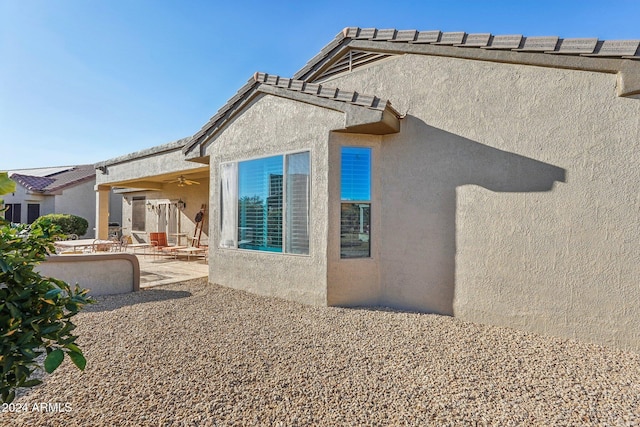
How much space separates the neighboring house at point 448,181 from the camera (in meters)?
5.20

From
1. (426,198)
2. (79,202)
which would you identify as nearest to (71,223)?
(79,202)

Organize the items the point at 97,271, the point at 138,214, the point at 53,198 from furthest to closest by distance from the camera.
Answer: the point at 53,198
the point at 138,214
the point at 97,271

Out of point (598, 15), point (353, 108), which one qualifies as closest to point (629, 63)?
point (598, 15)

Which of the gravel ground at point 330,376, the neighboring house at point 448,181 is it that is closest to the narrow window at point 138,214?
the neighboring house at point 448,181

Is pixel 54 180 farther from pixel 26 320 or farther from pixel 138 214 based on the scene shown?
pixel 26 320

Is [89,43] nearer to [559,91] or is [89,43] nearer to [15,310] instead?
[15,310]

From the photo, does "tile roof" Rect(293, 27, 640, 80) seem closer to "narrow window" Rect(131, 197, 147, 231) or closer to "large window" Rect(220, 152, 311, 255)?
"large window" Rect(220, 152, 311, 255)

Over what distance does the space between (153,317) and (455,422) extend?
586 cm

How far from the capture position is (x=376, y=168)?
7465 mm

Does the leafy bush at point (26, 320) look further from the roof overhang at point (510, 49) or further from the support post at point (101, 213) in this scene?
the support post at point (101, 213)

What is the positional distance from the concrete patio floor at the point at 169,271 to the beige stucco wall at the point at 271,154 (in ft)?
6.25

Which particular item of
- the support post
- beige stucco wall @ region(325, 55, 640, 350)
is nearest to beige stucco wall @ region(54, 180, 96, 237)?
the support post

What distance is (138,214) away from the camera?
21000 mm

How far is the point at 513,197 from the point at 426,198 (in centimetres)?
164
